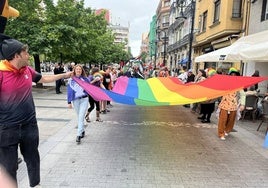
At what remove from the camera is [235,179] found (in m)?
4.71

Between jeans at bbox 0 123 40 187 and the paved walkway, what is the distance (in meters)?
0.68

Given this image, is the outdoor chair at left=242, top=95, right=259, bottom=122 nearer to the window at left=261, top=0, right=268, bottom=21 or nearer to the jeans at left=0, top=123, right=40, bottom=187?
the window at left=261, top=0, right=268, bottom=21

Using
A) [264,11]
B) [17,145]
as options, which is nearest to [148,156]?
[17,145]

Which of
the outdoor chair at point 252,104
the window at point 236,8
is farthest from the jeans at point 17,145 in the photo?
the window at point 236,8

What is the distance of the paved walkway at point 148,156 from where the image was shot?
454 centimetres

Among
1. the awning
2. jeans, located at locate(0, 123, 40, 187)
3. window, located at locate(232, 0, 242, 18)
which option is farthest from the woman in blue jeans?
window, located at locate(232, 0, 242, 18)

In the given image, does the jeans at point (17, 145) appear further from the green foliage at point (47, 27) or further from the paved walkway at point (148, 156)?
the green foliage at point (47, 27)

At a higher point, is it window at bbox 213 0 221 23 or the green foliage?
window at bbox 213 0 221 23

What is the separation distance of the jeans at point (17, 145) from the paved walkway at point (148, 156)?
68 centimetres

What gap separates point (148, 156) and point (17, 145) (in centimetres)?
286

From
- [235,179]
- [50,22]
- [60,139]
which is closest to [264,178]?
[235,179]

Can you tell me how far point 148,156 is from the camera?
18.6 ft

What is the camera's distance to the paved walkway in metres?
4.54

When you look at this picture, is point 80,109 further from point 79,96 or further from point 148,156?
point 148,156
